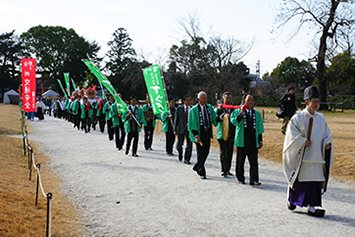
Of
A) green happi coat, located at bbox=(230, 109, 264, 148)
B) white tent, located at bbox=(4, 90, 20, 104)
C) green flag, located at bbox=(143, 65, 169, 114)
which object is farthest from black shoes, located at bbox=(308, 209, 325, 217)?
white tent, located at bbox=(4, 90, 20, 104)

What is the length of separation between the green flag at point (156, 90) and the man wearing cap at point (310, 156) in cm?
606

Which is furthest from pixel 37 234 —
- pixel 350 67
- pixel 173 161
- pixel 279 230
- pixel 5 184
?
pixel 350 67

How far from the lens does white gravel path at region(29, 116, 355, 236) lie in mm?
4402

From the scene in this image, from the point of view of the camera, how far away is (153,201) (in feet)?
18.6

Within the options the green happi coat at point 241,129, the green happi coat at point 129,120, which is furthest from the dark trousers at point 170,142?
the green happi coat at point 241,129

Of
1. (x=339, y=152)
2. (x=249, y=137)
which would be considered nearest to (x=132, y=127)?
(x=249, y=137)

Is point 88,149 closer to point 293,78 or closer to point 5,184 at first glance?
point 5,184

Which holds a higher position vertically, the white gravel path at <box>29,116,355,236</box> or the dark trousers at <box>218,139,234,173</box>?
the dark trousers at <box>218,139,234,173</box>

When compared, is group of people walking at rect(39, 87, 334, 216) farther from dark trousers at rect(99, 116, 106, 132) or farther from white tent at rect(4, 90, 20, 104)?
white tent at rect(4, 90, 20, 104)

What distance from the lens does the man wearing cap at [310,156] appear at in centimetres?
488

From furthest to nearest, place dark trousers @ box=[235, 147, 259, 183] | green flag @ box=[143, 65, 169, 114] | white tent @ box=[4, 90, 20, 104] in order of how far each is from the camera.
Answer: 1. white tent @ box=[4, 90, 20, 104]
2. green flag @ box=[143, 65, 169, 114]
3. dark trousers @ box=[235, 147, 259, 183]

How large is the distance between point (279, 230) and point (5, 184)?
4.84 meters

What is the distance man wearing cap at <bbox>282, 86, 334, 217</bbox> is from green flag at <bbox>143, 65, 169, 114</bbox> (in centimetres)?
606

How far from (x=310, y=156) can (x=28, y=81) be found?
901 cm
